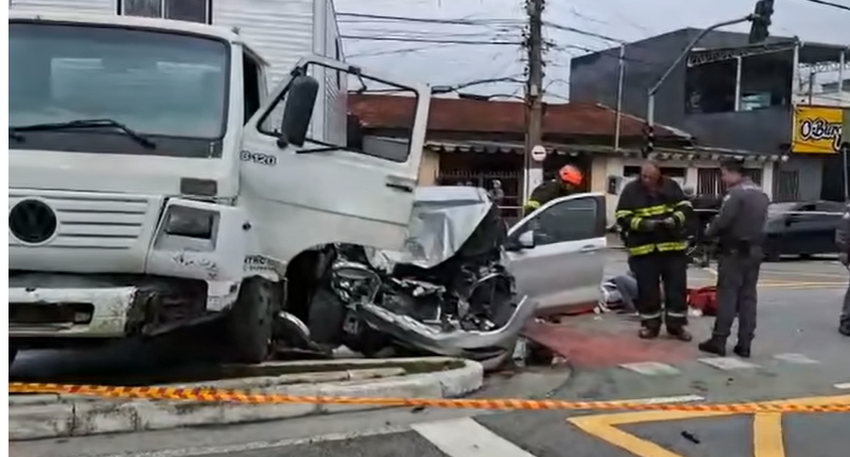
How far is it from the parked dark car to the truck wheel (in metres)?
Result: 16.6

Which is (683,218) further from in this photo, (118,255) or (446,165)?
(446,165)

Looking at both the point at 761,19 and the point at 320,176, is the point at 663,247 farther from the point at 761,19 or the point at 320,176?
the point at 761,19

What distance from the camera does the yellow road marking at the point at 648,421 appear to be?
520cm

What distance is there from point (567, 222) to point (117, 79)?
15.9 feet

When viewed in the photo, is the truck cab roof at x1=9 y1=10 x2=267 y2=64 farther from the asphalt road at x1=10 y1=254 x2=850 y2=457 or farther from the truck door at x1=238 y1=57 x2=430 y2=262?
the asphalt road at x1=10 y1=254 x2=850 y2=457

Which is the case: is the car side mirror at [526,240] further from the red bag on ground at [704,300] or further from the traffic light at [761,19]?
the traffic light at [761,19]

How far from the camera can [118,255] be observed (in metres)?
5.54

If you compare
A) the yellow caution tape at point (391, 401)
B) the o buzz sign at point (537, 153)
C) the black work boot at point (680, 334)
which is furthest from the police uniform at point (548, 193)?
the o buzz sign at point (537, 153)

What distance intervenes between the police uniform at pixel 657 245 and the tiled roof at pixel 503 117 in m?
18.7

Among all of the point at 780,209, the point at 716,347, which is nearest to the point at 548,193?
the point at 716,347

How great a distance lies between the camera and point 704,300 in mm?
10883

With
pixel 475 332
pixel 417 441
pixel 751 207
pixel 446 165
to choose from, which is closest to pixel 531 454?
pixel 417 441

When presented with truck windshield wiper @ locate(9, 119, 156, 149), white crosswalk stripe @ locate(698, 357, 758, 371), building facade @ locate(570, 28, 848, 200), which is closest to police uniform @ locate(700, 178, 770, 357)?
white crosswalk stripe @ locate(698, 357, 758, 371)

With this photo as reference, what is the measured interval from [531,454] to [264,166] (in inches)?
108
